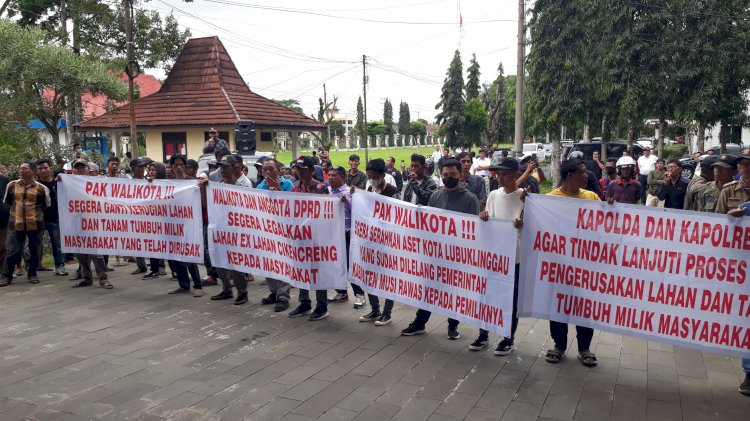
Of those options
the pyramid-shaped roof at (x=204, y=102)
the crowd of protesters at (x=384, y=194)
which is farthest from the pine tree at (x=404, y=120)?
the crowd of protesters at (x=384, y=194)

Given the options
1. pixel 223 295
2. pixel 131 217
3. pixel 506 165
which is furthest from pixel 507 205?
pixel 131 217

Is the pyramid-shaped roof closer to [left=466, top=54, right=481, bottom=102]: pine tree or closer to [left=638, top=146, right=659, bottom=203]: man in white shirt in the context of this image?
[left=638, top=146, right=659, bottom=203]: man in white shirt

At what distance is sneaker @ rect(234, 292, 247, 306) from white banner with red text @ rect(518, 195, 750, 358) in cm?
379

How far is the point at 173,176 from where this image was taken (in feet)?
31.8

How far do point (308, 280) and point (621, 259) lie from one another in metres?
3.37

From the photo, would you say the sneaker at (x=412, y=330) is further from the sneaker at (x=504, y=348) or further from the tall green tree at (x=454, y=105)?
the tall green tree at (x=454, y=105)

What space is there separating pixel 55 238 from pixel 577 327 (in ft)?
27.0

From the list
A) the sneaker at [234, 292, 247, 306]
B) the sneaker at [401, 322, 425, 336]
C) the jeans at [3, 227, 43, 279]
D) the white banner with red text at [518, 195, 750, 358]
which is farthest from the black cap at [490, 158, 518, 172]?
the jeans at [3, 227, 43, 279]

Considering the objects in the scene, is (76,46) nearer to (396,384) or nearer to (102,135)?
(102,135)

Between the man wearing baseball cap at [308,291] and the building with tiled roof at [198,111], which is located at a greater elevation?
the building with tiled roof at [198,111]

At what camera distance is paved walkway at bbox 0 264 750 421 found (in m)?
4.49

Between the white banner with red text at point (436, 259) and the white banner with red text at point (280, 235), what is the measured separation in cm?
26

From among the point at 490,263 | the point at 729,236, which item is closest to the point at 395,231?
the point at 490,263

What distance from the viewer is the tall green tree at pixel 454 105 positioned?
6347 cm
